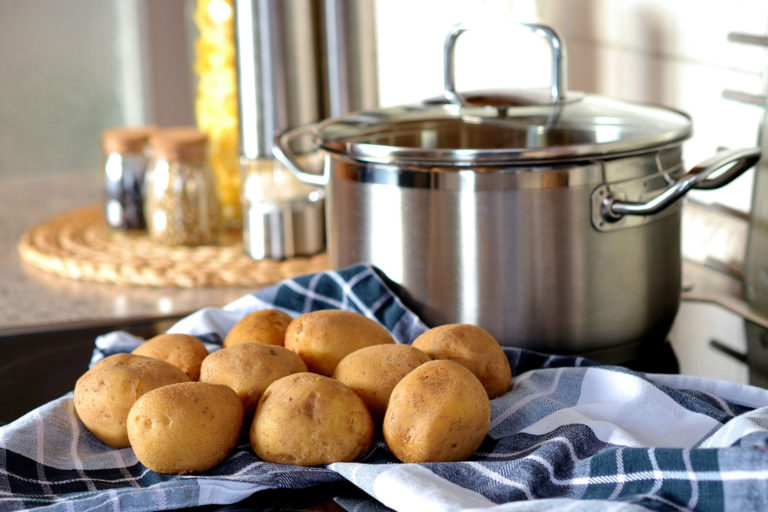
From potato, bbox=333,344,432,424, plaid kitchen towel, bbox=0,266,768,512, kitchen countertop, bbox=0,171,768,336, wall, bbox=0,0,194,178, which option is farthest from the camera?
wall, bbox=0,0,194,178

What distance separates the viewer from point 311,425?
1.62ft

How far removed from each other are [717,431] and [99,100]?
6.89ft

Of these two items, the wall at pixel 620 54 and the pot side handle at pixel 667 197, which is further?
the wall at pixel 620 54

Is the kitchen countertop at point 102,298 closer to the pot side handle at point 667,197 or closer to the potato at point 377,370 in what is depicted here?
the pot side handle at point 667,197

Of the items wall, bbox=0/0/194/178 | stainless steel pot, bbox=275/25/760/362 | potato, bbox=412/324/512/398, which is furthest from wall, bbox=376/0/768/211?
wall, bbox=0/0/194/178

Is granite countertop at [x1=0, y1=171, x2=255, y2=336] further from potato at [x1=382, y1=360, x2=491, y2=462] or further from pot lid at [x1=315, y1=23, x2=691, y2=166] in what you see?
potato at [x1=382, y1=360, x2=491, y2=462]

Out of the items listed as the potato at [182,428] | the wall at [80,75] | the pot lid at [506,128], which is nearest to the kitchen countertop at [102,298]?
the pot lid at [506,128]

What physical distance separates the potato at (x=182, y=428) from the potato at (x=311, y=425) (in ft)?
0.07

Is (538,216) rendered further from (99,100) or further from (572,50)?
(99,100)

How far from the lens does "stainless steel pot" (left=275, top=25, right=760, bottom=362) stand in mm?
628

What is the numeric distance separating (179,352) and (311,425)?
0.47 ft

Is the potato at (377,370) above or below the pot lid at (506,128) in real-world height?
below

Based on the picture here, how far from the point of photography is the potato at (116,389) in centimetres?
54

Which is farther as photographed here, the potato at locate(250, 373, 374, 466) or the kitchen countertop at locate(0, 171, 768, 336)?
the kitchen countertop at locate(0, 171, 768, 336)
